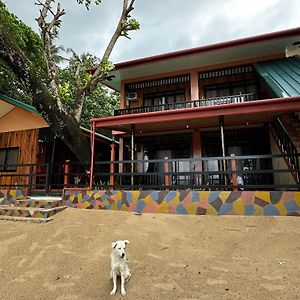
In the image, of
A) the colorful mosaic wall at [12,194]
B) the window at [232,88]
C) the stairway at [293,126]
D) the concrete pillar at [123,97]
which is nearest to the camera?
the stairway at [293,126]

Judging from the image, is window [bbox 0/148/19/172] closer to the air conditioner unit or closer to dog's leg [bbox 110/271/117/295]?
the air conditioner unit

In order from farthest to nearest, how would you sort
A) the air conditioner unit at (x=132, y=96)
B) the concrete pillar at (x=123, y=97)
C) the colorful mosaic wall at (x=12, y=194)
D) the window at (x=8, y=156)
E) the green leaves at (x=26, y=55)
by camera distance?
the green leaves at (x=26, y=55)
the concrete pillar at (x=123, y=97)
the air conditioner unit at (x=132, y=96)
the window at (x=8, y=156)
the colorful mosaic wall at (x=12, y=194)

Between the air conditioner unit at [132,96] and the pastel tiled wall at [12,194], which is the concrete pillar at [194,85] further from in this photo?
the pastel tiled wall at [12,194]

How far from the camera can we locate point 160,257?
13.1 ft

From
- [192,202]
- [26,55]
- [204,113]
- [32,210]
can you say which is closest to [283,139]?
[204,113]

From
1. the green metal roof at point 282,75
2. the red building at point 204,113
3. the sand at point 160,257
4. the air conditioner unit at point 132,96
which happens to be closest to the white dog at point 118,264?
the sand at point 160,257

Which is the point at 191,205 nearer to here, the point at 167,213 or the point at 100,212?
the point at 167,213

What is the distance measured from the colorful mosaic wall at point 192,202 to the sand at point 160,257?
0.30m

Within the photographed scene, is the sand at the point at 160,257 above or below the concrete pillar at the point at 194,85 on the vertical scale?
below

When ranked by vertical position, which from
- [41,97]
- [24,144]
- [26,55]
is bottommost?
[24,144]

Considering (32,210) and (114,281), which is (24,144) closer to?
(32,210)

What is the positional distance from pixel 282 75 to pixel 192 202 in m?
6.19

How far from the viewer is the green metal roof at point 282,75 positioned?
23.3 feet

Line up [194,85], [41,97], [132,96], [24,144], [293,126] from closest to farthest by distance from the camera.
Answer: [293,126] < [41,97] < [194,85] < [24,144] < [132,96]
